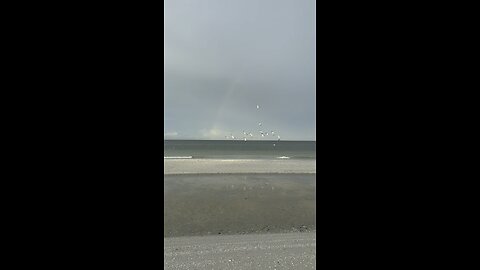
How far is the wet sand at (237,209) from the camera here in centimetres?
503

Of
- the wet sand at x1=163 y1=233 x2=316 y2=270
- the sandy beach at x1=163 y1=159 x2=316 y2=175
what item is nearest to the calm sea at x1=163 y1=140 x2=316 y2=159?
the sandy beach at x1=163 y1=159 x2=316 y2=175

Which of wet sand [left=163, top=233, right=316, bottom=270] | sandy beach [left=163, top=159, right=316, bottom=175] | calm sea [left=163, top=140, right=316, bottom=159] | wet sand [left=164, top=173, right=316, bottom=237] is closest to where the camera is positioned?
wet sand [left=163, top=233, right=316, bottom=270]

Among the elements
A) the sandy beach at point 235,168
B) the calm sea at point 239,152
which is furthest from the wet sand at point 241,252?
the calm sea at point 239,152

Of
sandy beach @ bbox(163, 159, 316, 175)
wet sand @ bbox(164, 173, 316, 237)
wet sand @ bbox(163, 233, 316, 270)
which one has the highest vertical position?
wet sand @ bbox(163, 233, 316, 270)

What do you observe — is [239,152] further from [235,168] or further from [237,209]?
[237,209]

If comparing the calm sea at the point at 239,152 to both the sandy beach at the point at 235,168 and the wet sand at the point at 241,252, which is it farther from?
the wet sand at the point at 241,252

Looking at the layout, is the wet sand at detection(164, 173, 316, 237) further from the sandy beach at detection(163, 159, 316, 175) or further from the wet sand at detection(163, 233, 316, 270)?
the sandy beach at detection(163, 159, 316, 175)

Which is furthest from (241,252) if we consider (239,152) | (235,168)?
(239,152)

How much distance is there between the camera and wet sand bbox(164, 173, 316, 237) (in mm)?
5031
